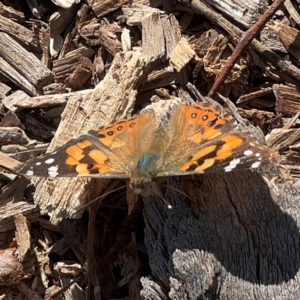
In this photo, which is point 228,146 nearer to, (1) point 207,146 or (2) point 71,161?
(1) point 207,146

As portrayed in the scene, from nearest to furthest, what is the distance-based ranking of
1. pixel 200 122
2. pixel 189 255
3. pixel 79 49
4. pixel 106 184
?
pixel 189 255
pixel 200 122
pixel 106 184
pixel 79 49

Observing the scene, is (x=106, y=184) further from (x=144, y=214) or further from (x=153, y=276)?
(x=153, y=276)

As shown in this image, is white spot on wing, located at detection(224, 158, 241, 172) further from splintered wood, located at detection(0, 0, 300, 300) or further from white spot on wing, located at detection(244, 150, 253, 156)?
splintered wood, located at detection(0, 0, 300, 300)

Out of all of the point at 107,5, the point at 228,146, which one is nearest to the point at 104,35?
the point at 107,5

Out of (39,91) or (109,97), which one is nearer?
(109,97)

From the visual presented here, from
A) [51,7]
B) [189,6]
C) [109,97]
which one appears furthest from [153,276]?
[51,7]
